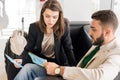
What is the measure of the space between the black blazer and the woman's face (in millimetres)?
133

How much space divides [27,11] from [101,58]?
1.76m

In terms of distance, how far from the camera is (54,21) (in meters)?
2.01

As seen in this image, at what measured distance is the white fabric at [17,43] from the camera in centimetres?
223

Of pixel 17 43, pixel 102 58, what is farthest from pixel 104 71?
pixel 17 43

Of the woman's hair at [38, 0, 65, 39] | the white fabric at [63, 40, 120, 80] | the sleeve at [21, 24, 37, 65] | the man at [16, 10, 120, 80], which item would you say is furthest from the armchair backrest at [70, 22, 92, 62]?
the white fabric at [63, 40, 120, 80]

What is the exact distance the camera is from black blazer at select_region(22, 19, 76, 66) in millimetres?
2088

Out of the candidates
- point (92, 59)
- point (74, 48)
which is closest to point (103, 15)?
point (92, 59)

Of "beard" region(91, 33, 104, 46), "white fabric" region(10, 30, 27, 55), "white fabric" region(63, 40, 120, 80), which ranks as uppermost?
"beard" region(91, 33, 104, 46)

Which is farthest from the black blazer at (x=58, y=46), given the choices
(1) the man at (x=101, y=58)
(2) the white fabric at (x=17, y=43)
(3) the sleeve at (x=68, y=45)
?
(1) the man at (x=101, y=58)

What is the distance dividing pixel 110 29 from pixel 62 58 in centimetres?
87

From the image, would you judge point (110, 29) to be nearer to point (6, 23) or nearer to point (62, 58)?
point (62, 58)

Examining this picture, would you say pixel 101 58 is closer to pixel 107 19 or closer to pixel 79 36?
pixel 107 19

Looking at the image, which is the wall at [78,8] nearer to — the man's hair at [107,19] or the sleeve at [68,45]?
the sleeve at [68,45]

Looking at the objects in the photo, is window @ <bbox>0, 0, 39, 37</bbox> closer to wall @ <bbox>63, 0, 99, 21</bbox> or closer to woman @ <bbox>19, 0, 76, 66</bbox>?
wall @ <bbox>63, 0, 99, 21</bbox>
